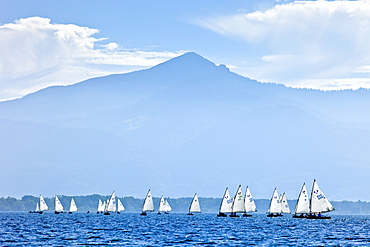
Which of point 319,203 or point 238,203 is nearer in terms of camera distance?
point 319,203

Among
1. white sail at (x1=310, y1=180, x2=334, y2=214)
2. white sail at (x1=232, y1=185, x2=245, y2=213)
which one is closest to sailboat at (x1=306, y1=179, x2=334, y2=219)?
white sail at (x1=310, y1=180, x2=334, y2=214)

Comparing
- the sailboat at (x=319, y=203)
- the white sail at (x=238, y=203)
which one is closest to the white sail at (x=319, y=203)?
the sailboat at (x=319, y=203)

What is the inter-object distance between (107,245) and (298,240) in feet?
90.0

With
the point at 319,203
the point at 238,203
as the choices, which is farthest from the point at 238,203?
the point at 319,203

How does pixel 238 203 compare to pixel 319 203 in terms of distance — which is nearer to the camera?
pixel 319 203

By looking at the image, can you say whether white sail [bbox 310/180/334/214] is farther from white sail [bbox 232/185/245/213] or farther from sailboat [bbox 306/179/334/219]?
white sail [bbox 232/185/245/213]

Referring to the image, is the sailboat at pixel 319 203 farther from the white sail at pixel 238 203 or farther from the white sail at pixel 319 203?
the white sail at pixel 238 203

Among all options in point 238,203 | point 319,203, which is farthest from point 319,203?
point 238,203

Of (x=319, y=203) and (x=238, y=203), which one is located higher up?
(x=238, y=203)

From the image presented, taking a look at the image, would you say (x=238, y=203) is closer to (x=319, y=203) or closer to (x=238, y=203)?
(x=238, y=203)

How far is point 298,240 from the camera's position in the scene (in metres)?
97.3

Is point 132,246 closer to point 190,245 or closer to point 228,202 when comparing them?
point 190,245

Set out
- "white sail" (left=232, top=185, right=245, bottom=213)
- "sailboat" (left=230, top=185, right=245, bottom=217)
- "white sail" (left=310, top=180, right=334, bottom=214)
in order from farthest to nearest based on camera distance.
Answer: "sailboat" (left=230, top=185, right=245, bottom=217)
"white sail" (left=232, top=185, right=245, bottom=213)
"white sail" (left=310, top=180, right=334, bottom=214)

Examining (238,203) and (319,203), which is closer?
(319,203)
